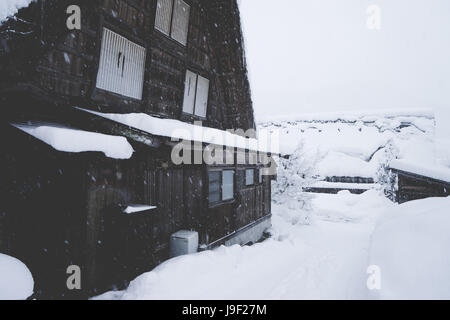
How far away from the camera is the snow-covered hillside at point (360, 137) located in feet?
80.4

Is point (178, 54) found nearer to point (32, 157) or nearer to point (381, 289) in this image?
point (32, 157)

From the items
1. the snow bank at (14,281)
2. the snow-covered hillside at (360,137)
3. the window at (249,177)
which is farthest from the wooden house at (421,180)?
the snow bank at (14,281)

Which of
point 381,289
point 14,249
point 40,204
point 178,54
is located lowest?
point 14,249

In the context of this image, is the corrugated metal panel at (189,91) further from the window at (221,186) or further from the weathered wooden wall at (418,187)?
the weathered wooden wall at (418,187)

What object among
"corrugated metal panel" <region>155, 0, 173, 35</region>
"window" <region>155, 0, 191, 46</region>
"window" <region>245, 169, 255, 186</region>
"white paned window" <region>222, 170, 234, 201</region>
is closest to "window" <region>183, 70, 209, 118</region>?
"window" <region>155, 0, 191, 46</region>

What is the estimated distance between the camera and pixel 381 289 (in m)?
3.53

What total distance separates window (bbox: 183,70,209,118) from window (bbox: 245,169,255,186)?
9.83ft

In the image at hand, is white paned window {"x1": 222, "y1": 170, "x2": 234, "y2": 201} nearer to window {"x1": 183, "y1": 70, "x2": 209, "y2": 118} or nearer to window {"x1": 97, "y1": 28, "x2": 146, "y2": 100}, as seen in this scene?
window {"x1": 183, "y1": 70, "x2": 209, "y2": 118}

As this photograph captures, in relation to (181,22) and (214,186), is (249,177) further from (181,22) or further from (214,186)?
(181,22)

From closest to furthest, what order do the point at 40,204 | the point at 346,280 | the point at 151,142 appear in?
the point at 40,204 < the point at 151,142 < the point at 346,280

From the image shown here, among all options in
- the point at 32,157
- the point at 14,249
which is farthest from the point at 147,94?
the point at 14,249

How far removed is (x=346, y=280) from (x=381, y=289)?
104 inches

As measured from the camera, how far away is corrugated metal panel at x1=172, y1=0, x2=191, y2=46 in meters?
8.03

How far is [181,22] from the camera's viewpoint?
8289 millimetres
